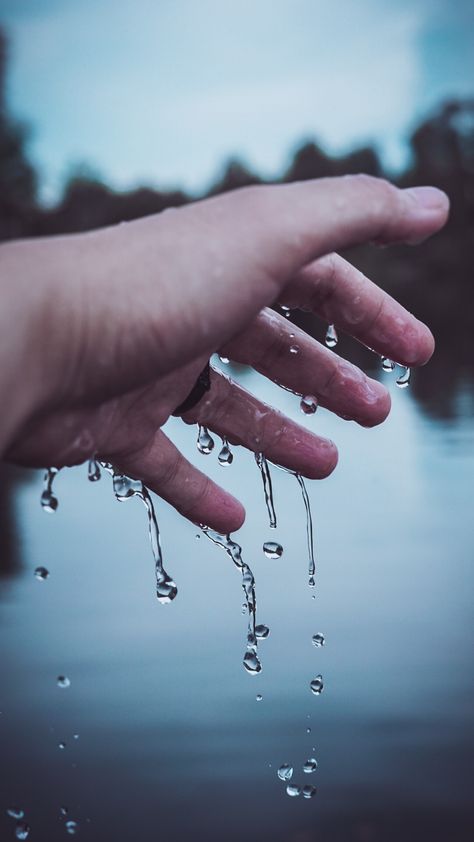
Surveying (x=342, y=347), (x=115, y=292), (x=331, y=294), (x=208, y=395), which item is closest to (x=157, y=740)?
(x=208, y=395)

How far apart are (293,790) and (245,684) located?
1.88 ft

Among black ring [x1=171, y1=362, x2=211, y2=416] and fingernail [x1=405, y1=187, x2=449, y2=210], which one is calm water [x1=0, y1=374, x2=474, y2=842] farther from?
fingernail [x1=405, y1=187, x2=449, y2=210]

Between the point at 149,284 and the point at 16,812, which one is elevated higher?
the point at 149,284

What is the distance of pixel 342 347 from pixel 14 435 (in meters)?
14.9

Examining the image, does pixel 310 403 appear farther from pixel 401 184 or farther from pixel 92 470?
pixel 401 184

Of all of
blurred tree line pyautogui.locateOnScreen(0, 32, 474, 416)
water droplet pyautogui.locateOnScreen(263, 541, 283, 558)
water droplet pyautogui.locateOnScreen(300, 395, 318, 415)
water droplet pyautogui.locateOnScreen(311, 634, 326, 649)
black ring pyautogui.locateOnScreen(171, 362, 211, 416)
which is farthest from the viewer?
blurred tree line pyautogui.locateOnScreen(0, 32, 474, 416)

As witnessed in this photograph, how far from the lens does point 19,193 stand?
3238 cm

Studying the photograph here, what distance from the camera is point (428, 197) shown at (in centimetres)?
161

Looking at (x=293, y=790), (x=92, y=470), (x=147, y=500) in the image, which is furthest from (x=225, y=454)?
(x=293, y=790)

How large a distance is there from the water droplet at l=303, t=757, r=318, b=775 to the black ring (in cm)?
109

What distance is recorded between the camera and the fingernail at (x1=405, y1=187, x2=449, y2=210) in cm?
160

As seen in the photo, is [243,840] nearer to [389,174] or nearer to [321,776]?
[321,776]

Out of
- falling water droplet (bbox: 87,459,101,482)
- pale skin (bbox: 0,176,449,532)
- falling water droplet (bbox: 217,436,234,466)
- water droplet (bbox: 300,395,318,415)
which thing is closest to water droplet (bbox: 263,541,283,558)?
falling water droplet (bbox: 217,436,234,466)

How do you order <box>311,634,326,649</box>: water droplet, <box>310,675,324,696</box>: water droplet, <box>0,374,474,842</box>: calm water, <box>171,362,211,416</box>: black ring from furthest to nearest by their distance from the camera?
1. <box>311,634,326,649</box>: water droplet
2. <box>310,675,324,696</box>: water droplet
3. <box>0,374,474,842</box>: calm water
4. <box>171,362,211,416</box>: black ring
